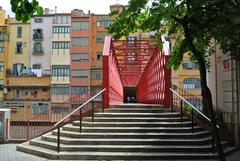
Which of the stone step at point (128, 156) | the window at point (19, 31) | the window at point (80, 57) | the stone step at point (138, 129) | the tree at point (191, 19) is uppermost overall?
the window at point (19, 31)

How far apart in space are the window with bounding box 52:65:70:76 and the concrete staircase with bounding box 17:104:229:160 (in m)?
45.5

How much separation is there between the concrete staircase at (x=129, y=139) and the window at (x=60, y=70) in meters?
45.5

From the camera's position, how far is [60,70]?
61.1 m

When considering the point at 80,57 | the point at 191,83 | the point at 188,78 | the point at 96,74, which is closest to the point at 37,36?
the point at 80,57

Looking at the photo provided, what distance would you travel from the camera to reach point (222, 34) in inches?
419

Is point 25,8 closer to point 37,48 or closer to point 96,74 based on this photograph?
point 96,74

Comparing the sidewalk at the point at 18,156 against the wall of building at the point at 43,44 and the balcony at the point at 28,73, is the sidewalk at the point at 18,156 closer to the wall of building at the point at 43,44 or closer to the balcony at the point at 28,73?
the balcony at the point at 28,73

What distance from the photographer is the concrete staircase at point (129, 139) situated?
12281 millimetres

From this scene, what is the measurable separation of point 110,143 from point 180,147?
7.15 ft

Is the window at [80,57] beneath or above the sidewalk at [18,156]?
above

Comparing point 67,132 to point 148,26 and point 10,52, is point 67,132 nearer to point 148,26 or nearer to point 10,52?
point 148,26

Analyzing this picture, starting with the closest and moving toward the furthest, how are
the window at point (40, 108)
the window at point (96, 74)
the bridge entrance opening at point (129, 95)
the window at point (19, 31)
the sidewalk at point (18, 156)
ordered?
the sidewalk at point (18, 156) < the window at point (40, 108) < the bridge entrance opening at point (129, 95) < the window at point (96, 74) < the window at point (19, 31)

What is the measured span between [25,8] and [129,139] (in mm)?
8367

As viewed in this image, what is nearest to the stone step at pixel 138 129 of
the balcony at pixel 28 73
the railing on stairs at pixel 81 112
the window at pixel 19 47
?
the railing on stairs at pixel 81 112
